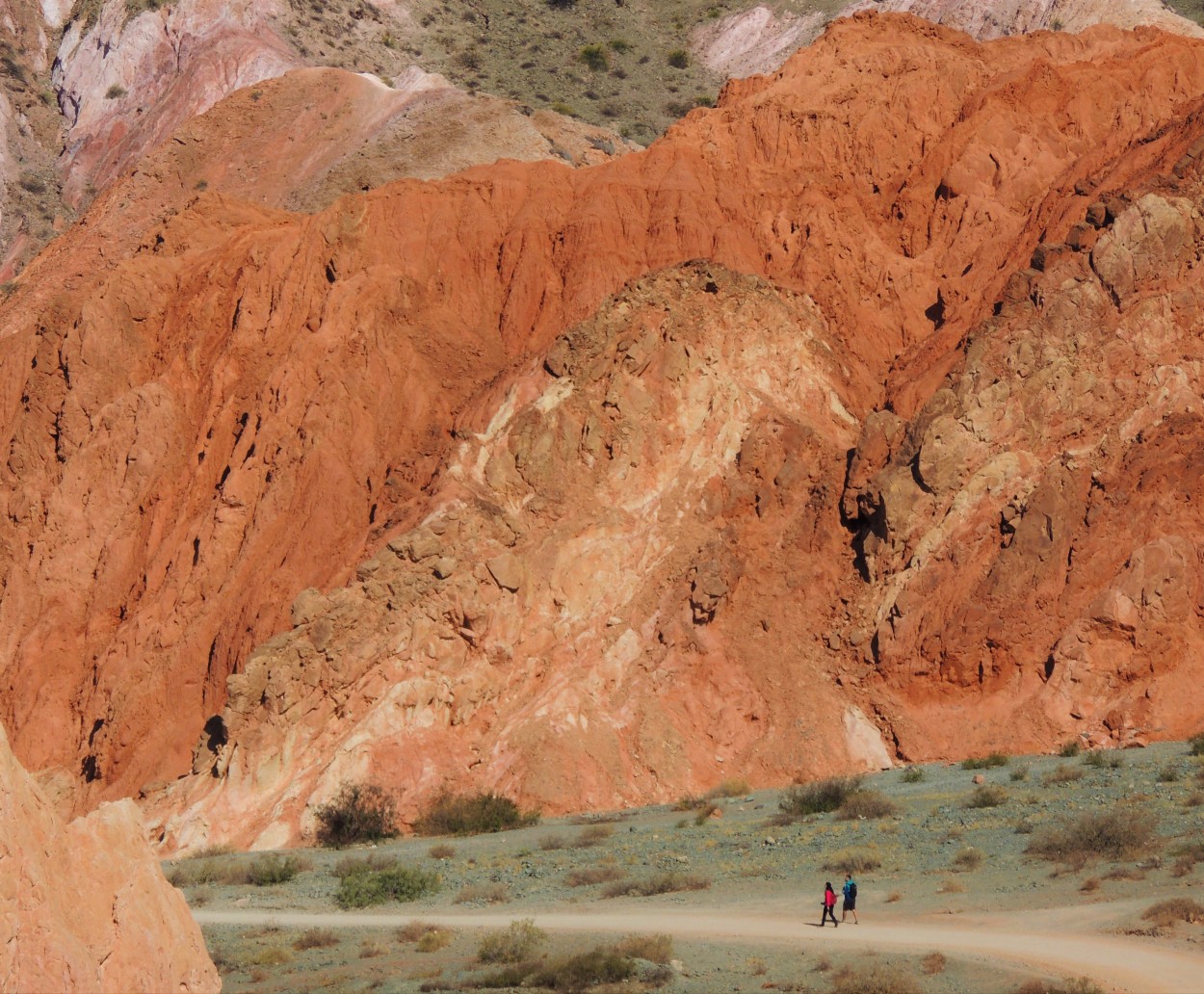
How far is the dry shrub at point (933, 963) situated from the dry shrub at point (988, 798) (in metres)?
8.71

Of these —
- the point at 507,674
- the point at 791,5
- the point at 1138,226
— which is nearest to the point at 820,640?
the point at 507,674

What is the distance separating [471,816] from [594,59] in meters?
75.3

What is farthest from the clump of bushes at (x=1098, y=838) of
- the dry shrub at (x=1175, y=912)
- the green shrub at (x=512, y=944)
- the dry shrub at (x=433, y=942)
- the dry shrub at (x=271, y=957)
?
the dry shrub at (x=271, y=957)

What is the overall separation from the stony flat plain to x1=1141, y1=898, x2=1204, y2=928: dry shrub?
0.41ft

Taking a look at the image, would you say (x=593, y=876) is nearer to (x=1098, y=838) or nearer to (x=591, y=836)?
(x=591, y=836)

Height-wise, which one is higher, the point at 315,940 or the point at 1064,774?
the point at 1064,774

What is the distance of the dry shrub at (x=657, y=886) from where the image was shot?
2338 cm

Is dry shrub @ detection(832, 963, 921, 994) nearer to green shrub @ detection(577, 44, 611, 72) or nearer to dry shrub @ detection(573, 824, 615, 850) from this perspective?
dry shrub @ detection(573, 824, 615, 850)

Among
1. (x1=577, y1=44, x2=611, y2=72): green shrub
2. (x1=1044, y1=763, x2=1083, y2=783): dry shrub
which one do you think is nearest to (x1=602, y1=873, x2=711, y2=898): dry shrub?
(x1=1044, y1=763, x2=1083, y2=783): dry shrub

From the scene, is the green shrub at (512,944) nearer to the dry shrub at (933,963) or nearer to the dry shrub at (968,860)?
the dry shrub at (933,963)

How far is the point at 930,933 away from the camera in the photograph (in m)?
19.1

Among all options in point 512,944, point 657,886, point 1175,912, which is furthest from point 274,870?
point 1175,912

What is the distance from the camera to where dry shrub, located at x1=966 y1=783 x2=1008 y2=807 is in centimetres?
2577

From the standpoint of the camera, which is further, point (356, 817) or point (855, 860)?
point (356, 817)
